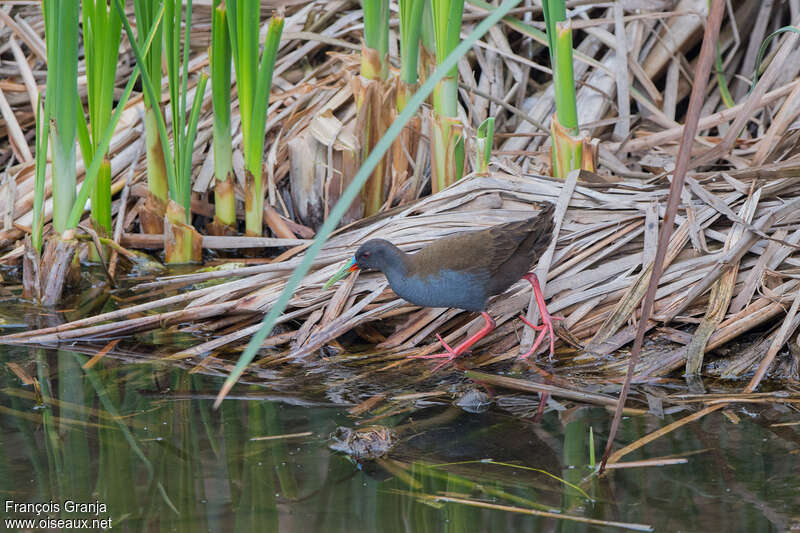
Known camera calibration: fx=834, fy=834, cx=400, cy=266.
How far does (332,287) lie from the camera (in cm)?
391

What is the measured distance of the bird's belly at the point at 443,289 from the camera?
3.42 meters

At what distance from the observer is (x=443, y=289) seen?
135 inches

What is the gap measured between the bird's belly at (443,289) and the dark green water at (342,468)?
Answer: 0.57m

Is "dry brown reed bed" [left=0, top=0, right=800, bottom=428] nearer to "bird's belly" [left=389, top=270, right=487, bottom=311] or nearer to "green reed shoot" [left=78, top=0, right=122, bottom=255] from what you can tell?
"bird's belly" [left=389, top=270, right=487, bottom=311]

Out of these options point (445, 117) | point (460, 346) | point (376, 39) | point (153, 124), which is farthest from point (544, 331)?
point (153, 124)

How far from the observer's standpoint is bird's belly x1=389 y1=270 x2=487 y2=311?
11.2 ft

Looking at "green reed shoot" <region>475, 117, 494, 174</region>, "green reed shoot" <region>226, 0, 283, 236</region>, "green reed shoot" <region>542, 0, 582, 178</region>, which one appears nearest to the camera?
"green reed shoot" <region>542, 0, 582, 178</region>

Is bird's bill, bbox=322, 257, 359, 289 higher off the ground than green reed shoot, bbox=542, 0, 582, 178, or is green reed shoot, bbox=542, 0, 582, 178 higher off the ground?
green reed shoot, bbox=542, 0, 582, 178

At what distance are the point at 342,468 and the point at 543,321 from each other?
1385 millimetres

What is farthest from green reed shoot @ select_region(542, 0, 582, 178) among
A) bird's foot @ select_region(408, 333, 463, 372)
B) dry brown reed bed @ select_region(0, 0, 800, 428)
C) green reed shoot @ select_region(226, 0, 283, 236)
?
green reed shoot @ select_region(226, 0, 283, 236)

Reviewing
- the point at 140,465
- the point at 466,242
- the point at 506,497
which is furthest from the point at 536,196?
the point at 140,465

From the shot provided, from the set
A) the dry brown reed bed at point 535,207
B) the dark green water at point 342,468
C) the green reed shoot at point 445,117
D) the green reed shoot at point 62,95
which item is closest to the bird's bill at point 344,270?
the dry brown reed bed at point 535,207

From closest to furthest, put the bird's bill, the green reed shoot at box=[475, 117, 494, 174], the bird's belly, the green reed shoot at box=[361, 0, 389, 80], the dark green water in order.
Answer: the dark green water < the bird's belly < the bird's bill < the green reed shoot at box=[475, 117, 494, 174] < the green reed shoot at box=[361, 0, 389, 80]

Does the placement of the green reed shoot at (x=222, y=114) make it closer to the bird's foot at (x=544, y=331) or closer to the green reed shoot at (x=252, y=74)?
the green reed shoot at (x=252, y=74)
